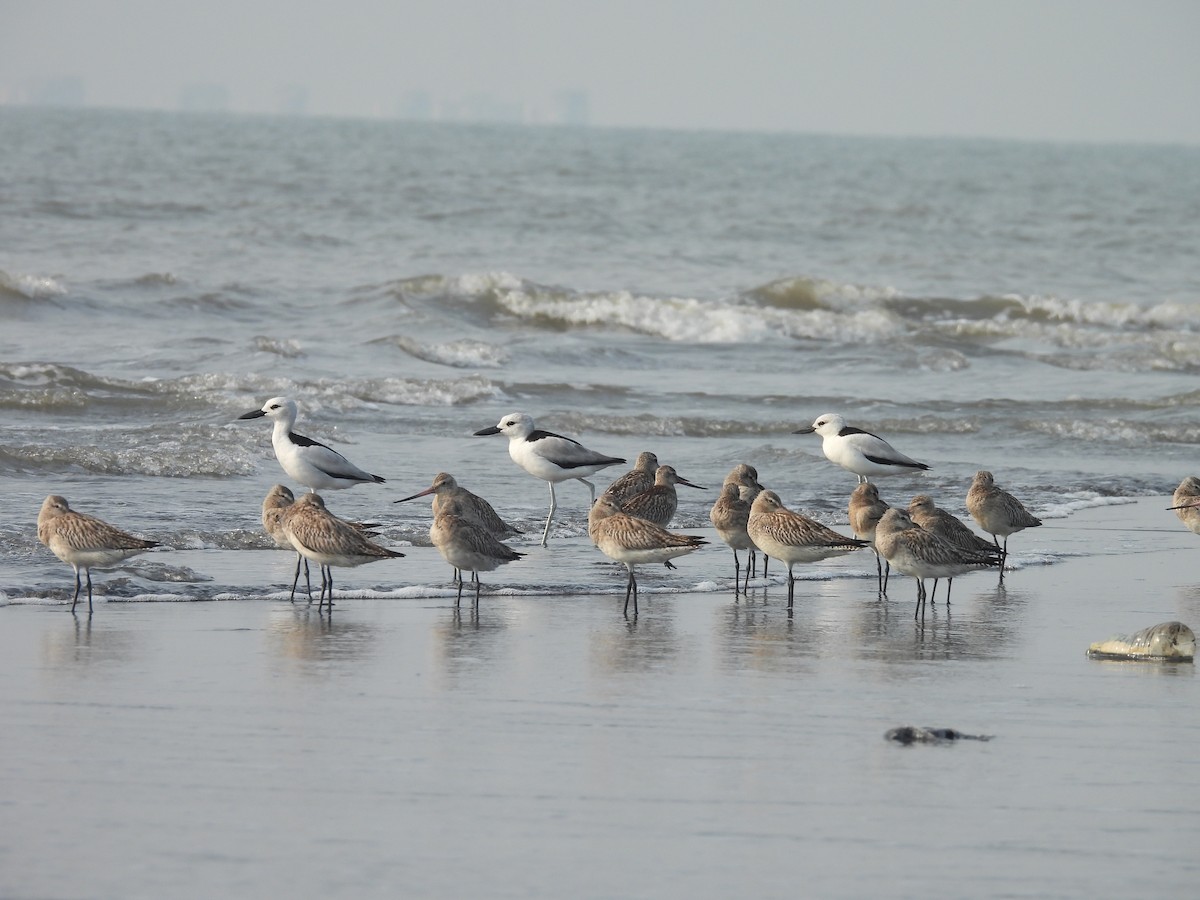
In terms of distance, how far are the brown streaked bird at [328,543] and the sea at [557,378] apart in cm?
26

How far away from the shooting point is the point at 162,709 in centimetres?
641

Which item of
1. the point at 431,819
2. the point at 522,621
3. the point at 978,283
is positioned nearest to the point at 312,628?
the point at 522,621

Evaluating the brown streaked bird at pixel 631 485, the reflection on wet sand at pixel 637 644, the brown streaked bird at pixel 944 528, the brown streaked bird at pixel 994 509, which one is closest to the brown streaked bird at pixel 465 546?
the reflection on wet sand at pixel 637 644

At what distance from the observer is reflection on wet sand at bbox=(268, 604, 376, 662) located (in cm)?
753

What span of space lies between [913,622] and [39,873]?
16.3ft

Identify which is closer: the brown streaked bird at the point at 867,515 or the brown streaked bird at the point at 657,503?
the brown streaked bird at the point at 867,515

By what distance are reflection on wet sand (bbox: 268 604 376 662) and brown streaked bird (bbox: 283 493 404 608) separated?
18 centimetres

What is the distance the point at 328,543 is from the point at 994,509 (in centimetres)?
406

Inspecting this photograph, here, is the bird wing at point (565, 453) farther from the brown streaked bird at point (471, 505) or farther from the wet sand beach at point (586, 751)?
the wet sand beach at point (586, 751)

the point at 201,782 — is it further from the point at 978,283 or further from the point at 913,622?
the point at 978,283

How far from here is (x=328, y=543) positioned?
8766 mm

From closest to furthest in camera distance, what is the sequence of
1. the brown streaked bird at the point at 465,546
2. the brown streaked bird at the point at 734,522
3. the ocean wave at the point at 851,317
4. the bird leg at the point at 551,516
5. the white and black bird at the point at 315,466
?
the brown streaked bird at the point at 465,546, the brown streaked bird at the point at 734,522, the bird leg at the point at 551,516, the white and black bird at the point at 315,466, the ocean wave at the point at 851,317

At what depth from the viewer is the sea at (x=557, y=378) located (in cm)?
763

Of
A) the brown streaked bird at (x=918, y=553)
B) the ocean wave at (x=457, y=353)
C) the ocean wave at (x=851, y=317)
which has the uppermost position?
the ocean wave at (x=851, y=317)
